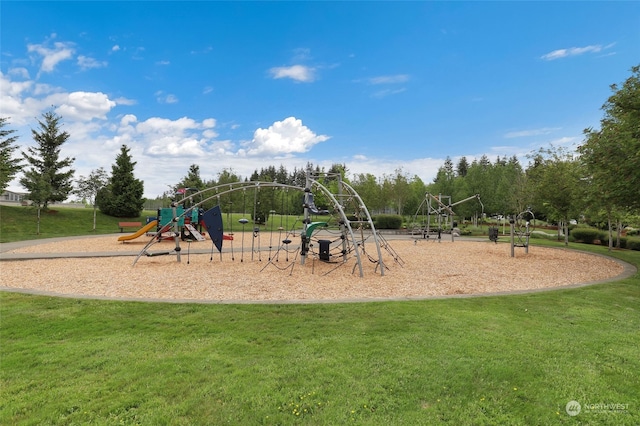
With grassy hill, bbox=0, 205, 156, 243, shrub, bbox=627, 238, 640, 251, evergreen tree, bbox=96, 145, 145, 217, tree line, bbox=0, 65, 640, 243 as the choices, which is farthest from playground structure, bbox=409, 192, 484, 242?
evergreen tree, bbox=96, 145, 145, 217

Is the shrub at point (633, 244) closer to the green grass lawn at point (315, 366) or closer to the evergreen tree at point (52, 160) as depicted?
the green grass lawn at point (315, 366)

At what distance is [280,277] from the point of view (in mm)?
9711

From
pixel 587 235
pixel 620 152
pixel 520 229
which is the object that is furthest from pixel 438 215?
pixel 620 152

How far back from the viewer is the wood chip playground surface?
758 cm

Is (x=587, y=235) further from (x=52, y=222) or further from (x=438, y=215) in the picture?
(x=52, y=222)

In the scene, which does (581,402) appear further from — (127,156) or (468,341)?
(127,156)

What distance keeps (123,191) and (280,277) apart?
31167 mm

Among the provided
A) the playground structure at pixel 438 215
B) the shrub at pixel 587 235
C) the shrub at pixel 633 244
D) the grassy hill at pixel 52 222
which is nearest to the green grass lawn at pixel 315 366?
the playground structure at pixel 438 215

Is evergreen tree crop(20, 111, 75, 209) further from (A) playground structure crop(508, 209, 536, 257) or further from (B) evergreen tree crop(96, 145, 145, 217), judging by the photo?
A: (A) playground structure crop(508, 209, 536, 257)

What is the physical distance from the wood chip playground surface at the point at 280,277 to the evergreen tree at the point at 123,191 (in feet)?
74.0

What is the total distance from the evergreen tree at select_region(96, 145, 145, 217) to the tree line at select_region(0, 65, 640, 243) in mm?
89

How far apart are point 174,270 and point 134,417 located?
27.2 feet

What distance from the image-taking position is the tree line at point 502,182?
1145cm

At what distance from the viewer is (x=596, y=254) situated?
15.9 meters
